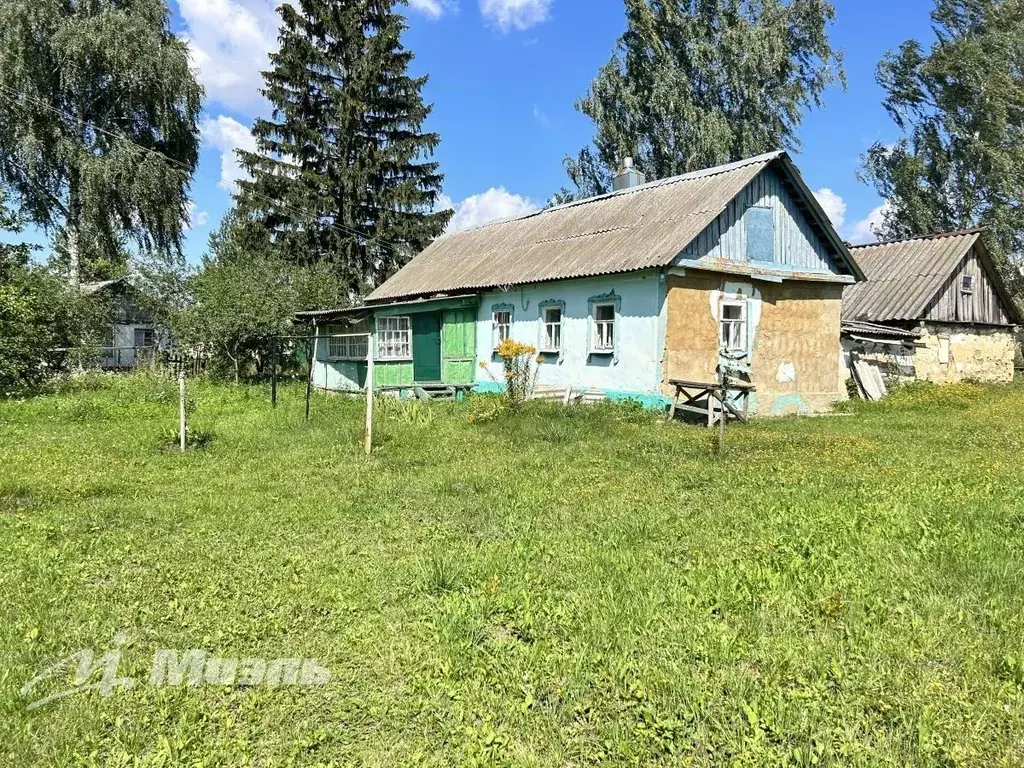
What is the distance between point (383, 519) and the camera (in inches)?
235

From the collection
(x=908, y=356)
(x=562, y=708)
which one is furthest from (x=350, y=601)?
(x=908, y=356)

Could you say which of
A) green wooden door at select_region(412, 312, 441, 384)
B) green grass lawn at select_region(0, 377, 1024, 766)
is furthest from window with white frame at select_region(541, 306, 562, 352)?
green grass lawn at select_region(0, 377, 1024, 766)

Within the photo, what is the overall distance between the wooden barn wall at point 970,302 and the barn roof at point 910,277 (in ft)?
0.65

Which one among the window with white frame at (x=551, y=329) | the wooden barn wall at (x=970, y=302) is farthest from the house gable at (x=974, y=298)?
the window with white frame at (x=551, y=329)

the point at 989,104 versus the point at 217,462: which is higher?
the point at 989,104

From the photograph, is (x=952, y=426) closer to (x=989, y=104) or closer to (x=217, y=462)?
(x=217, y=462)

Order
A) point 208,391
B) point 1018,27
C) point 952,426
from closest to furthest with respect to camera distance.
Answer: point 952,426
point 208,391
point 1018,27

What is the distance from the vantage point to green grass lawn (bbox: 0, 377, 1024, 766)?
2812mm

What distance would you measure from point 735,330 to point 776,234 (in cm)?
232

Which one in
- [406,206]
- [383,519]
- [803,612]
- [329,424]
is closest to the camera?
[803,612]

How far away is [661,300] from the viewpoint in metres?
12.8

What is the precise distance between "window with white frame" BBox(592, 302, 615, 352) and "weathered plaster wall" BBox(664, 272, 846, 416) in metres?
1.45

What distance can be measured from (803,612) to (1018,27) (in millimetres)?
32971

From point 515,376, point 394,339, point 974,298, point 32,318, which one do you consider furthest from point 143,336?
point 974,298
